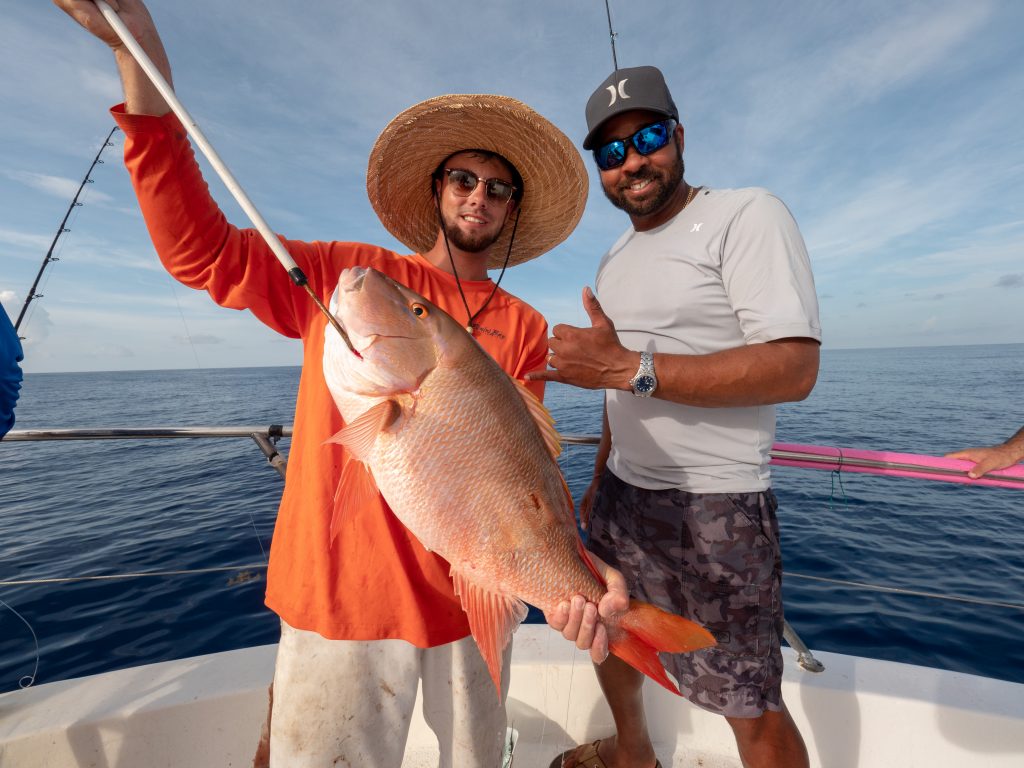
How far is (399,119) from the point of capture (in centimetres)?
219

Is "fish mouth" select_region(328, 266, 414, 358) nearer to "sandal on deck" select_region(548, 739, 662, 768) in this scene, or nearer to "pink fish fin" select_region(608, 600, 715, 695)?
"pink fish fin" select_region(608, 600, 715, 695)

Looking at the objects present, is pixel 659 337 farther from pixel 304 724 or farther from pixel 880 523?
pixel 880 523

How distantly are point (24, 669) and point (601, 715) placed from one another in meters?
→ 5.59

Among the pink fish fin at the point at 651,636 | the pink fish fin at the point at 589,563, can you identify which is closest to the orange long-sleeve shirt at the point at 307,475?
the pink fish fin at the point at 589,563

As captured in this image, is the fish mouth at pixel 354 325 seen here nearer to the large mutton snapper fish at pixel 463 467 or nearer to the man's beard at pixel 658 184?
the large mutton snapper fish at pixel 463 467

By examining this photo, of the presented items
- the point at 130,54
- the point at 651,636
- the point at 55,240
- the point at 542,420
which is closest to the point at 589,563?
the point at 651,636

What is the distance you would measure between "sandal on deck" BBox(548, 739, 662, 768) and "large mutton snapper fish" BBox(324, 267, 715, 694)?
57.8 inches

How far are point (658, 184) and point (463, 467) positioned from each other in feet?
5.96

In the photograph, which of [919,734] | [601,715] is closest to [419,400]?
[601,715]

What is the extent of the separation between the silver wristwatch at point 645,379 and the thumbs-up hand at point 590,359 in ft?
0.08

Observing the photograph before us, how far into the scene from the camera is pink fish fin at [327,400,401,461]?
145 cm

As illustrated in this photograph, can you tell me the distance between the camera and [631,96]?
92.4 inches

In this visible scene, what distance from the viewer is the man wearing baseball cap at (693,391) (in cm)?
193

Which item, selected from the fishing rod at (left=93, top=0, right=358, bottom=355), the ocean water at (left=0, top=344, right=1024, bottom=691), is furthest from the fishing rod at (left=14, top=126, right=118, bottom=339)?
the fishing rod at (left=93, top=0, right=358, bottom=355)
